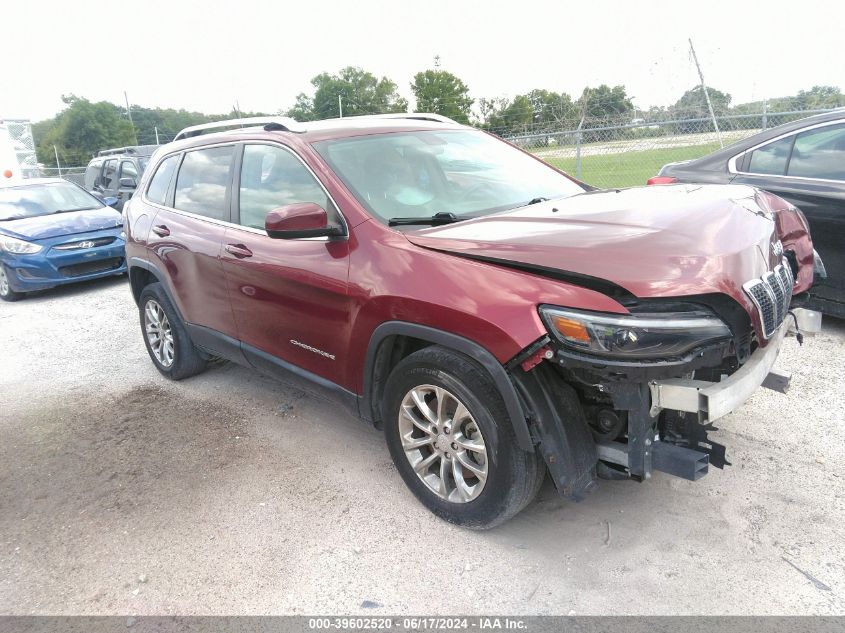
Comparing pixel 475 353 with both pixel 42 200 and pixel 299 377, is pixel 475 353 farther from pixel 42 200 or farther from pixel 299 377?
pixel 42 200

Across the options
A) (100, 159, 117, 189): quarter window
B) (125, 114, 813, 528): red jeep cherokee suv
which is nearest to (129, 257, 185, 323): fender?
(125, 114, 813, 528): red jeep cherokee suv

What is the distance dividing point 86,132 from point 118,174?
68804mm

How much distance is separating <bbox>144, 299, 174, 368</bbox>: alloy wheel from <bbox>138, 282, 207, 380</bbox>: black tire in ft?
0.06

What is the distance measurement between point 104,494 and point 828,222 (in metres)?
5.13

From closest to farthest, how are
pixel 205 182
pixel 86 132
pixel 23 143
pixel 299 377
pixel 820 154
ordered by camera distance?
pixel 299 377
pixel 205 182
pixel 820 154
pixel 23 143
pixel 86 132

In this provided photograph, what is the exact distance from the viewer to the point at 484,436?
2.66 m

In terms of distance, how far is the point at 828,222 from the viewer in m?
4.61

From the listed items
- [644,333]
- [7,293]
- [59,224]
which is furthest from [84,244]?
[644,333]

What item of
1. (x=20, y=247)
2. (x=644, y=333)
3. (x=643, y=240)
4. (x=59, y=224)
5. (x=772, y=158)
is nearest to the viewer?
(x=644, y=333)

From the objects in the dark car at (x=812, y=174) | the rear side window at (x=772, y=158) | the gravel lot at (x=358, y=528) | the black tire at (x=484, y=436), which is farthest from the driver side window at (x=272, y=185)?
the rear side window at (x=772, y=158)

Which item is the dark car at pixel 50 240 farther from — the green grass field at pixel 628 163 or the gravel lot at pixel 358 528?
the green grass field at pixel 628 163

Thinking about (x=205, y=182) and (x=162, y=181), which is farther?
(x=162, y=181)

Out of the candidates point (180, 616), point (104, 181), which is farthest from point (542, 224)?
point (104, 181)

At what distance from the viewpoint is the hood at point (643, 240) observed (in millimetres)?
2275
